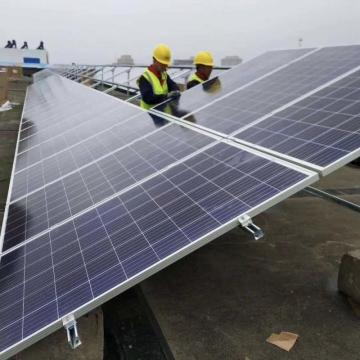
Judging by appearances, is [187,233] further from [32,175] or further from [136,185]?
[32,175]

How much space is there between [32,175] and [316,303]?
14.9ft

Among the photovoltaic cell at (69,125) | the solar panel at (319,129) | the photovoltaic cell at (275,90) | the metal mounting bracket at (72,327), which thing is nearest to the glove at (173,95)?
the photovoltaic cell at (69,125)

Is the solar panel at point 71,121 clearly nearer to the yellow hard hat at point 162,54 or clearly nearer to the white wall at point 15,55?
the yellow hard hat at point 162,54

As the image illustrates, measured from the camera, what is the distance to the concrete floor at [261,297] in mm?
4570

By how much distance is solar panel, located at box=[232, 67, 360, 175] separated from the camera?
3.89 meters

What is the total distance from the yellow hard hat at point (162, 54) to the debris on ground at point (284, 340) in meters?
5.61

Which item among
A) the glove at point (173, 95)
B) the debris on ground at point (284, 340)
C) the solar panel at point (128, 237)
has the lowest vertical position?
the debris on ground at point (284, 340)

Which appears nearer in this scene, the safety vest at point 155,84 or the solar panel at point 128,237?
the solar panel at point 128,237

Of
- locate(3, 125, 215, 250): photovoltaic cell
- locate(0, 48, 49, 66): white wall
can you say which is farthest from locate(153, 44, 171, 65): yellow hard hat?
locate(0, 48, 49, 66): white wall

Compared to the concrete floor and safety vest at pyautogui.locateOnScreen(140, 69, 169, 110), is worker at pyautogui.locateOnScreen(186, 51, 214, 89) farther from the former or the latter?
the concrete floor

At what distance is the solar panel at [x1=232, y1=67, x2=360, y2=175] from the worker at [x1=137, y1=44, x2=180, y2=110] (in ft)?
10.7

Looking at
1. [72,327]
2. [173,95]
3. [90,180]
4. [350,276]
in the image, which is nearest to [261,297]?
[350,276]

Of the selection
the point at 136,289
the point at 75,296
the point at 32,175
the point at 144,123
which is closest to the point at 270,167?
the point at 75,296

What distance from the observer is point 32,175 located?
6.40 metres
